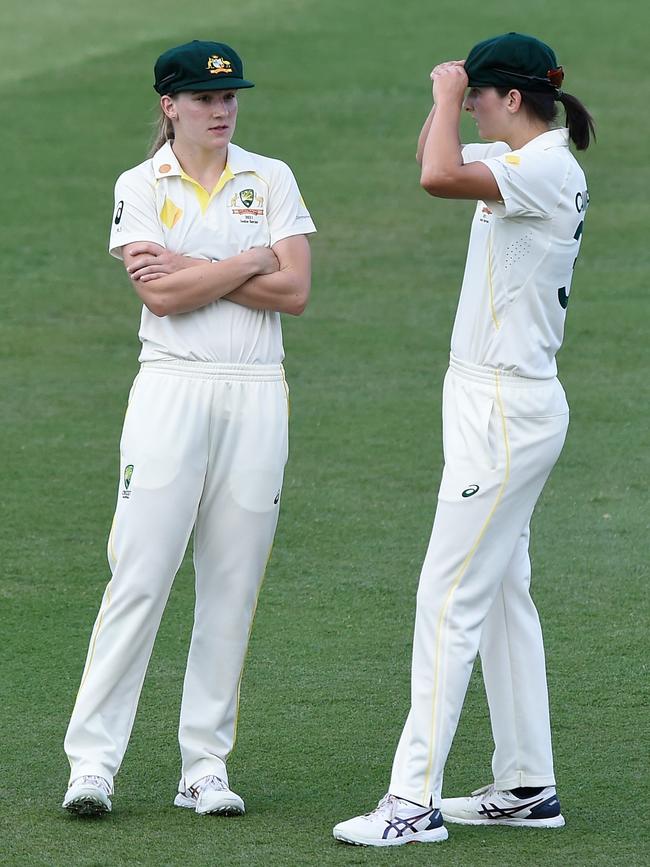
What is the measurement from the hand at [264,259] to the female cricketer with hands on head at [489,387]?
561mm

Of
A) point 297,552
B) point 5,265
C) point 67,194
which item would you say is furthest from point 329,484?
point 67,194

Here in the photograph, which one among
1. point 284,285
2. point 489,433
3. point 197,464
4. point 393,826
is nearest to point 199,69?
point 284,285

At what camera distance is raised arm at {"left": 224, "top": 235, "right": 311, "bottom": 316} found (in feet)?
14.7

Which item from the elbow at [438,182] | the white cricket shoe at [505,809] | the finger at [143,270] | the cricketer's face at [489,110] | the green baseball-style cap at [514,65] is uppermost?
the green baseball-style cap at [514,65]

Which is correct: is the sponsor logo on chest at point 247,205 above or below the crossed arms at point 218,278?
above

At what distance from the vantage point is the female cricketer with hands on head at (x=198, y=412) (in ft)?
14.5

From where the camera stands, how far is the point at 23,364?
10578 mm

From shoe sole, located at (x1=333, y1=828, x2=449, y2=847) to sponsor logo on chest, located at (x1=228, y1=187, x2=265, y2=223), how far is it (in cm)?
183

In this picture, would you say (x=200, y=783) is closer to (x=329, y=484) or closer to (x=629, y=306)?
(x=329, y=484)

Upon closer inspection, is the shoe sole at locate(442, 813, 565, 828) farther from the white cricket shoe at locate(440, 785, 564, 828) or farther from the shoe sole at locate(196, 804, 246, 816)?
the shoe sole at locate(196, 804, 246, 816)

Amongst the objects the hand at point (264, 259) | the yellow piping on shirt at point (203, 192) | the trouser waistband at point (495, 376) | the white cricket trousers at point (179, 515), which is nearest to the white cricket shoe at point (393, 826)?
the white cricket trousers at point (179, 515)

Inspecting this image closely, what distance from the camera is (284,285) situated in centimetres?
452

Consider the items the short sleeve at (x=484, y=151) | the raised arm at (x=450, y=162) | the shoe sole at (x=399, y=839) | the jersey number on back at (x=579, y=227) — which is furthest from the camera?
the short sleeve at (x=484, y=151)

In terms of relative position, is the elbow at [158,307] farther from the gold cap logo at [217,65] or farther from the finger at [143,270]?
the gold cap logo at [217,65]
